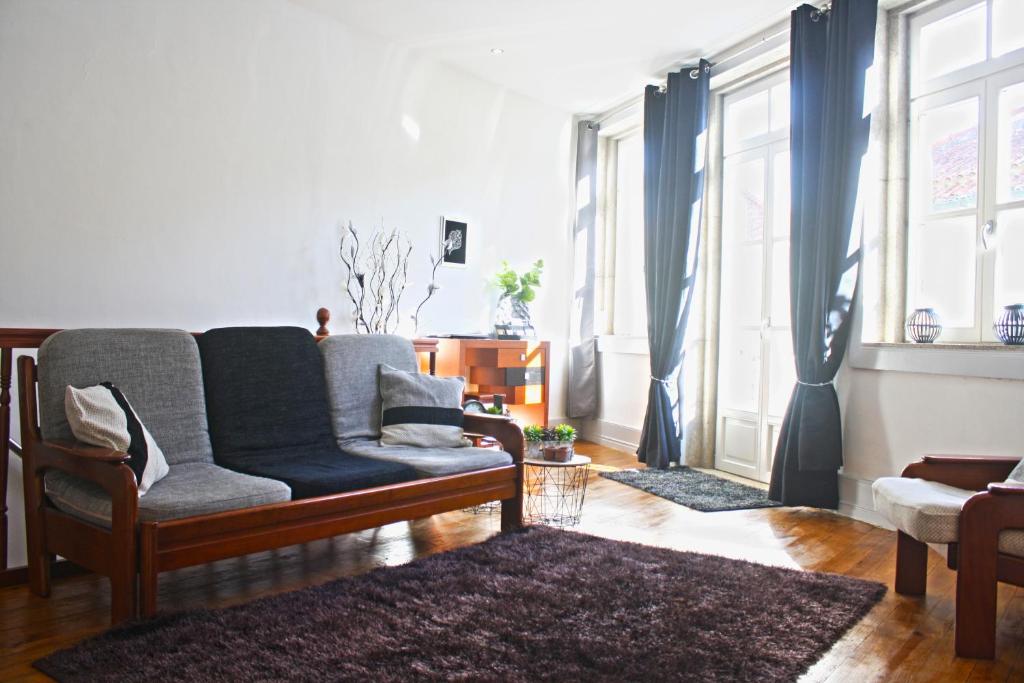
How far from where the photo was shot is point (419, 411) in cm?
329

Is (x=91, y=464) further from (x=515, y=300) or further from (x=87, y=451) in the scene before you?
(x=515, y=300)

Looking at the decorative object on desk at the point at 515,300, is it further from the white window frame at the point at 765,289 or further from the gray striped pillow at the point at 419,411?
the gray striped pillow at the point at 419,411

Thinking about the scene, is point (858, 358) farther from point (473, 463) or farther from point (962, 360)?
point (473, 463)

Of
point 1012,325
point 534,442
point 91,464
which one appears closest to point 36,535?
point 91,464

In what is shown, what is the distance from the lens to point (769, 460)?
453cm

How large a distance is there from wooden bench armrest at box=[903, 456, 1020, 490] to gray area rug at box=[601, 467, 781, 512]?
1274 mm

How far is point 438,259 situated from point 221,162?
1.60 m

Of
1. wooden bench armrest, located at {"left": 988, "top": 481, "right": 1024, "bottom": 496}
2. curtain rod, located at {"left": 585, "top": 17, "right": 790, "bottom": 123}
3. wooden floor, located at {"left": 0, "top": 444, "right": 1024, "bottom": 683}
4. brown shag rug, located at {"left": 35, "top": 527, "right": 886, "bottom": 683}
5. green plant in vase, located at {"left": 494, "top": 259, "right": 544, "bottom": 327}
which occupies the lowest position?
wooden floor, located at {"left": 0, "top": 444, "right": 1024, "bottom": 683}

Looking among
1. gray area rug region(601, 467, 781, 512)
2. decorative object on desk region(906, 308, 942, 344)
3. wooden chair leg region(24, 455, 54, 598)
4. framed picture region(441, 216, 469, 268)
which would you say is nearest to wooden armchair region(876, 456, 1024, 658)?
decorative object on desk region(906, 308, 942, 344)

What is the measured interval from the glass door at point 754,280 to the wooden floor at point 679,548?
915mm

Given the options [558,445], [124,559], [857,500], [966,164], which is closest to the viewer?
[124,559]

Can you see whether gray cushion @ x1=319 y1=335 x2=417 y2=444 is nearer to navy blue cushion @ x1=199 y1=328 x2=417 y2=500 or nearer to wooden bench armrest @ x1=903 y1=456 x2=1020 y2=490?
navy blue cushion @ x1=199 y1=328 x2=417 y2=500

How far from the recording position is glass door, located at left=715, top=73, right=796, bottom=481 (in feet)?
14.8

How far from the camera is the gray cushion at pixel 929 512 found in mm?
2158
